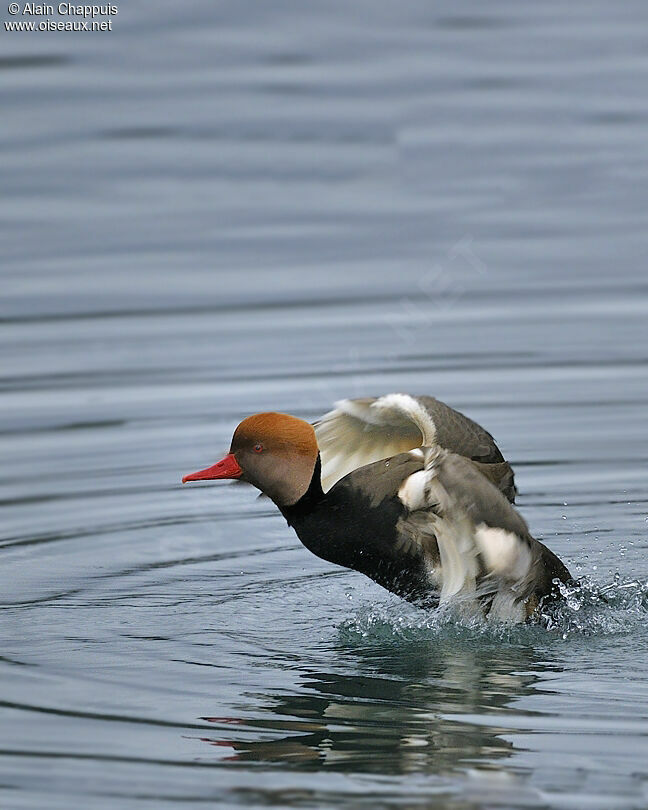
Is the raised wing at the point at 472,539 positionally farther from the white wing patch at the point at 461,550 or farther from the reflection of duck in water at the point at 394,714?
the reflection of duck in water at the point at 394,714

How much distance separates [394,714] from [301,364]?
5.16m

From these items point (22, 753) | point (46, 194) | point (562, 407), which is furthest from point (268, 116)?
point (22, 753)

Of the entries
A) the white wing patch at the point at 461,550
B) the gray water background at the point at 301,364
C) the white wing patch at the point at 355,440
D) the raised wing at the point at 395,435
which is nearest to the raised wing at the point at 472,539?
the white wing patch at the point at 461,550

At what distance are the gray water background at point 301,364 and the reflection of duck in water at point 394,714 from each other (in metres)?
0.02

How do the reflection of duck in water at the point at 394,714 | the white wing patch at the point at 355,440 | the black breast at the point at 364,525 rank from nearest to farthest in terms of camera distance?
the reflection of duck in water at the point at 394,714 < the black breast at the point at 364,525 < the white wing patch at the point at 355,440

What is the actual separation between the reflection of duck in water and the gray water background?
18 millimetres

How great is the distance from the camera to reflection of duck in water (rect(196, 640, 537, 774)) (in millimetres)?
6230

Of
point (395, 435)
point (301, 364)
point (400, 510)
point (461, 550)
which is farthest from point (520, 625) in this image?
point (301, 364)

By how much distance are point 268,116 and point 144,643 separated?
9.52 meters

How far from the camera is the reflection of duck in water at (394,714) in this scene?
6.23m

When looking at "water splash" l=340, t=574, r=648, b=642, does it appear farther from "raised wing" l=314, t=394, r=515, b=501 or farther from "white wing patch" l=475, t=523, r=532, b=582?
"raised wing" l=314, t=394, r=515, b=501

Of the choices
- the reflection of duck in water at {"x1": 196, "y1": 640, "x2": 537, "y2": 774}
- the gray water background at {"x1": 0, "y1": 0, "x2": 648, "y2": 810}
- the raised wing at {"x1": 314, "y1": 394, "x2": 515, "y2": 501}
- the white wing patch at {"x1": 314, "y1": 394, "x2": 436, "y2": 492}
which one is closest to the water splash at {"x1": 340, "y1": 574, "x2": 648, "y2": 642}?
the gray water background at {"x1": 0, "y1": 0, "x2": 648, "y2": 810}

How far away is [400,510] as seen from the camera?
768cm

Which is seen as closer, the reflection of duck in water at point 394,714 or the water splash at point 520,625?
the reflection of duck in water at point 394,714
